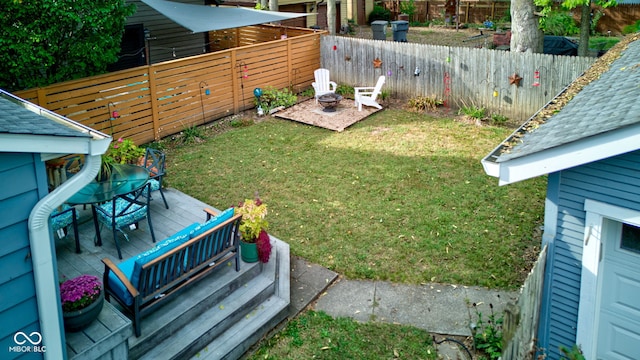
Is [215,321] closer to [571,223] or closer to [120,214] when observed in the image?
[120,214]

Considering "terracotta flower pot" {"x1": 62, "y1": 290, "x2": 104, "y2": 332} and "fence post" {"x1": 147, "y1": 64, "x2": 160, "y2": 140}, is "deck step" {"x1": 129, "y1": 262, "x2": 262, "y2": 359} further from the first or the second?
"fence post" {"x1": 147, "y1": 64, "x2": 160, "y2": 140}

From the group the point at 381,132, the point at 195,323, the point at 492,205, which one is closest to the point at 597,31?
the point at 381,132

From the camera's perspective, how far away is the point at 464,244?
26.1ft

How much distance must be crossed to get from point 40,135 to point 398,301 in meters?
4.58

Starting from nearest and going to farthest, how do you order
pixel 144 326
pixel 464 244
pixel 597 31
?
1. pixel 144 326
2. pixel 464 244
3. pixel 597 31

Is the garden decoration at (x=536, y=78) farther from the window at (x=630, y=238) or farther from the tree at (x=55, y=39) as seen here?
the tree at (x=55, y=39)

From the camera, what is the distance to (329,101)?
1350 cm

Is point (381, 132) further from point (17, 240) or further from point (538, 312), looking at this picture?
point (17, 240)

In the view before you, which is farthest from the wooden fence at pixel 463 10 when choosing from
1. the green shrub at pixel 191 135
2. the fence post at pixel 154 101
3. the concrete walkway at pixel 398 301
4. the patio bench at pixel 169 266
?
the patio bench at pixel 169 266

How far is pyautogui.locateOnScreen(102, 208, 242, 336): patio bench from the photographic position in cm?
557

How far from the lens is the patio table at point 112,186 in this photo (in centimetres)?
698

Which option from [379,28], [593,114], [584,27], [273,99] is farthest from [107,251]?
[379,28]

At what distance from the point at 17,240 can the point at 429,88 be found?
37.3ft

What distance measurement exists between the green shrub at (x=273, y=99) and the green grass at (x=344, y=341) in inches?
331
